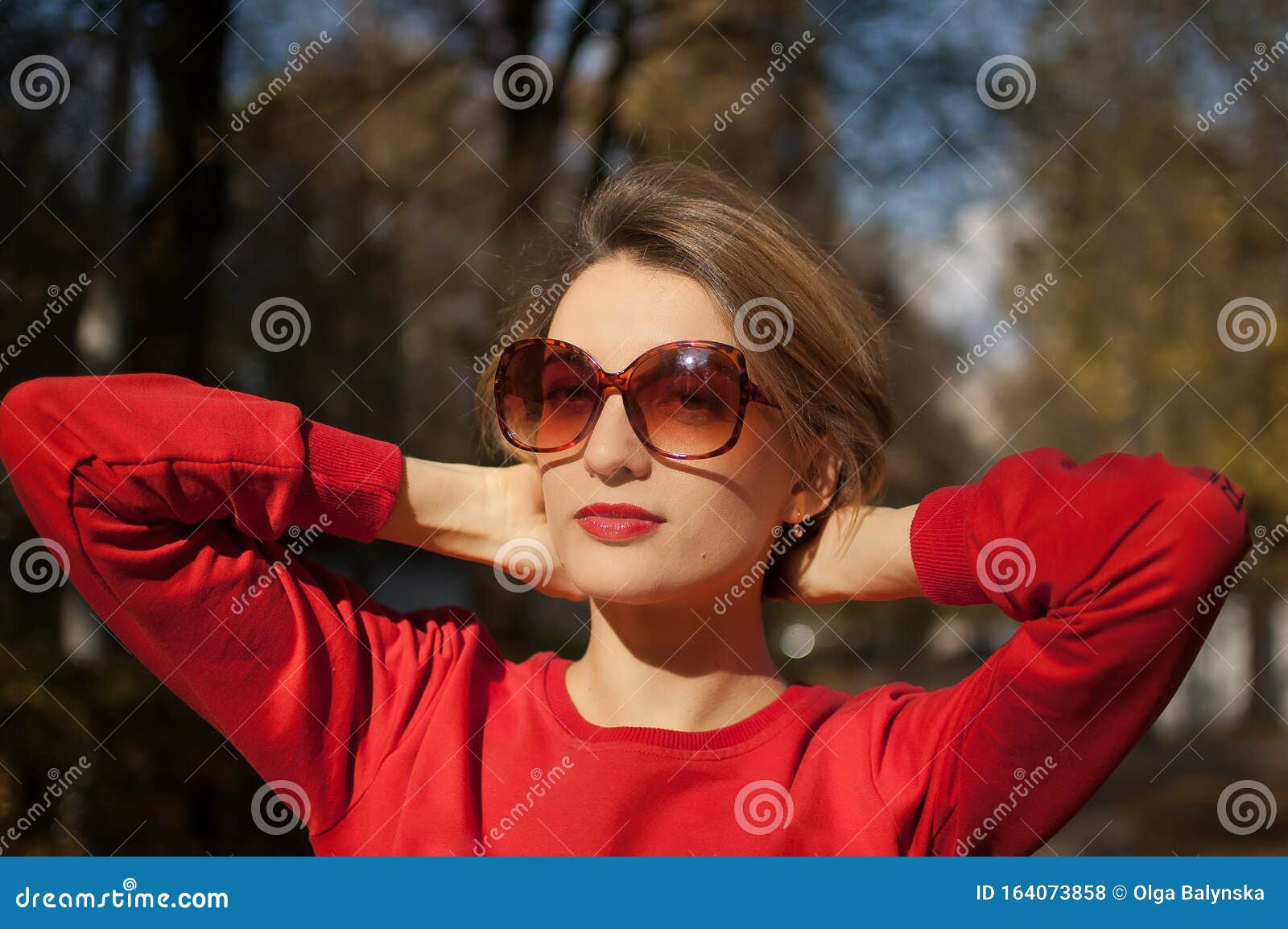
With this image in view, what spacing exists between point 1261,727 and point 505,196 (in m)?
11.7

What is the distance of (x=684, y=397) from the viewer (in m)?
1.80

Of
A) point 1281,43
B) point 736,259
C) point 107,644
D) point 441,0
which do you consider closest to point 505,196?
point 441,0

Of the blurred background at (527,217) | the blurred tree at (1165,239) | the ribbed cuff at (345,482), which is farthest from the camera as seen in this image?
the blurred tree at (1165,239)

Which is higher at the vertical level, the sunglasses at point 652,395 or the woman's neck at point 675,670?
the sunglasses at point 652,395

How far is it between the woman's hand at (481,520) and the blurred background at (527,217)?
222 centimetres

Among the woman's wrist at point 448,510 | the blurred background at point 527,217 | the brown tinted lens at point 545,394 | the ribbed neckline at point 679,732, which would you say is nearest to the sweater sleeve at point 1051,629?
the ribbed neckline at point 679,732

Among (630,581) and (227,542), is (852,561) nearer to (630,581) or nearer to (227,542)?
(630,581)

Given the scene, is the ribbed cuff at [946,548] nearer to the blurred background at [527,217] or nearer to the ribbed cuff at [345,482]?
the ribbed cuff at [345,482]

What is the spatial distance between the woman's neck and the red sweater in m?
0.05

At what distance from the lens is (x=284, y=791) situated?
1887 mm

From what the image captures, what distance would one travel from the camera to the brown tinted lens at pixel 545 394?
1.83 metres

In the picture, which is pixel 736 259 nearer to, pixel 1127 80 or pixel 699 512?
pixel 699 512

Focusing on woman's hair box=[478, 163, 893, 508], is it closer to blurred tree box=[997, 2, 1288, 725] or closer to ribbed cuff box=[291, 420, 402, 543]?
ribbed cuff box=[291, 420, 402, 543]

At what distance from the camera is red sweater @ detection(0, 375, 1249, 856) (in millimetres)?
1659
